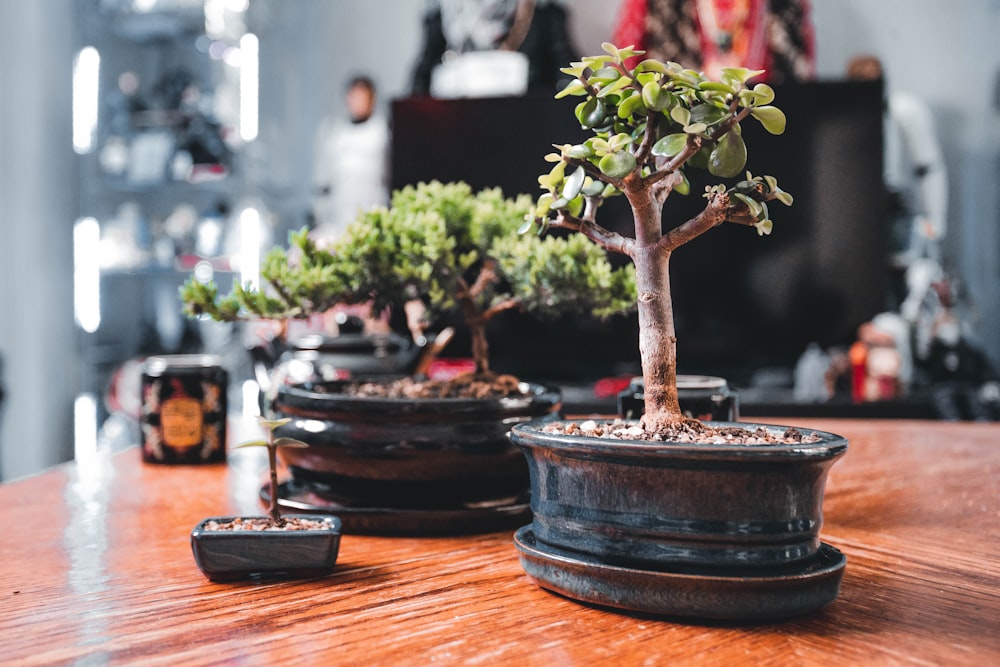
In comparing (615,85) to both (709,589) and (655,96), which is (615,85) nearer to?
(655,96)

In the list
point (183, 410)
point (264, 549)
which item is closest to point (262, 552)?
point (264, 549)

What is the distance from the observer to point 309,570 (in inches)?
23.9

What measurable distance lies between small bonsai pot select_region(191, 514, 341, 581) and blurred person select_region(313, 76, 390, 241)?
302cm

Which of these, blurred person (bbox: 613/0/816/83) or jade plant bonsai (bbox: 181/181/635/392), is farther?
blurred person (bbox: 613/0/816/83)

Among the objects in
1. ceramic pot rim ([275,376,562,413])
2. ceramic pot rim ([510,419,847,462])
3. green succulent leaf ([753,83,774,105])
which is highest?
green succulent leaf ([753,83,774,105])

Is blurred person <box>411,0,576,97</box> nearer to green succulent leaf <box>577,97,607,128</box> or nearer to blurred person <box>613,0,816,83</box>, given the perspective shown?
blurred person <box>613,0,816,83</box>

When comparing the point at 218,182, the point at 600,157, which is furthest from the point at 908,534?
the point at 218,182

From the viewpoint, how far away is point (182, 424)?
3.68ft

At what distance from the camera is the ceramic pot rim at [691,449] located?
485mm

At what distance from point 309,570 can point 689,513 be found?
0.27m

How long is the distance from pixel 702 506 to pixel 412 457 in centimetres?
30

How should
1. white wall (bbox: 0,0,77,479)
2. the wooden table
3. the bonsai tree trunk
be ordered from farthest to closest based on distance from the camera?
white wall (bbox: 0,0,77,479) < the bonsai tree trunk < the wooden table

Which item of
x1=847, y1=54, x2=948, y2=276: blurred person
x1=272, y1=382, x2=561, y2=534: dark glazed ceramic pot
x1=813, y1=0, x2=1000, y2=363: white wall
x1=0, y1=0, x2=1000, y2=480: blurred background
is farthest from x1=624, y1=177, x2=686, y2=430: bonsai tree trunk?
x1=813, y1=0, x2=1000, y2=363: white wall

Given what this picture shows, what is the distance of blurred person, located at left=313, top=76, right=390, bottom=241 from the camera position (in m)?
3.65
